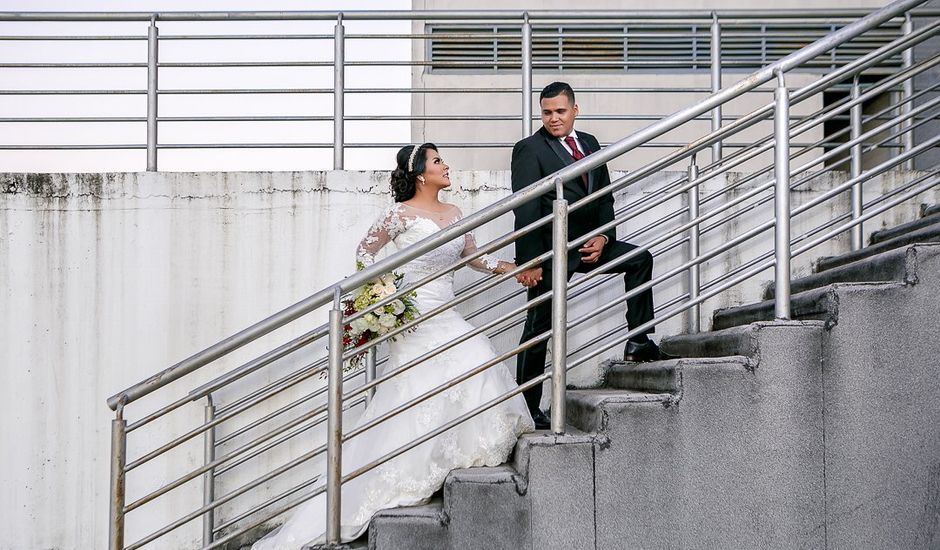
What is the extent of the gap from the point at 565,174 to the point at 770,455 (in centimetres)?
139

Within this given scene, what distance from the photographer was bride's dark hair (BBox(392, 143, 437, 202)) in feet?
16.4

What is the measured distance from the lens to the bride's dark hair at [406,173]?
5.00 m

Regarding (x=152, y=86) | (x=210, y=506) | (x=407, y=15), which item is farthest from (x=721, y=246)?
(x=152, y=86)

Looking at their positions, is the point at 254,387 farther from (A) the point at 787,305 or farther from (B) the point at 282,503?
(A) the point at 787,305

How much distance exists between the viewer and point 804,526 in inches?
147

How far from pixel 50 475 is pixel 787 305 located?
466cm

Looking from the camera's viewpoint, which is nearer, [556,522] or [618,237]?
[556,522]

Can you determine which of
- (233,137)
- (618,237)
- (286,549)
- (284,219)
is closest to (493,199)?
(618,237)

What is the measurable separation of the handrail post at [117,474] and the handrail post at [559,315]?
72.2 inches

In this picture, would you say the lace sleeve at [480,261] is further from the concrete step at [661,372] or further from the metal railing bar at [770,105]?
the metal railing bar at [770,105]

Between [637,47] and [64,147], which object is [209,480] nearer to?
[64,147]

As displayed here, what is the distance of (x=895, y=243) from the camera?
4.55 metres

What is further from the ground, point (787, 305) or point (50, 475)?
point (787, 305)

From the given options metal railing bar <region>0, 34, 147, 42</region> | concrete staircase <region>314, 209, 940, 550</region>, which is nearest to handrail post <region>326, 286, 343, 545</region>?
concrete staircase <region>314, 209, 940, 550</region>
